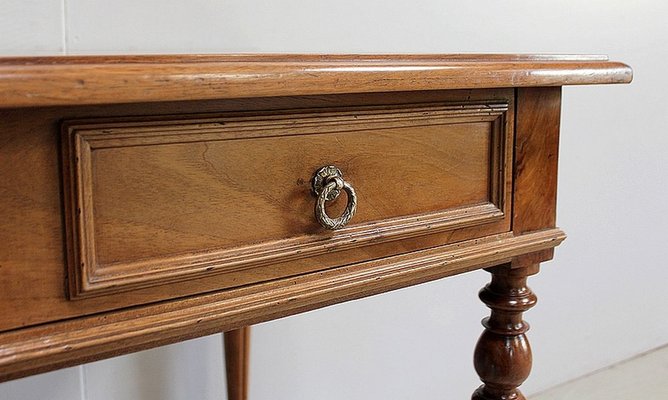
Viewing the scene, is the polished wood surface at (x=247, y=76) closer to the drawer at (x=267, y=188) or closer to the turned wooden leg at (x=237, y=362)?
the drawer at (x=267, y=188)

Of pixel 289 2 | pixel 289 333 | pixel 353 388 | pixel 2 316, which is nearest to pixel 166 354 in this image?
pixel 289 333

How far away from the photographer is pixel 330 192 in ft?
1.74

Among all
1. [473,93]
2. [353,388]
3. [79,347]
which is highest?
[473,93]

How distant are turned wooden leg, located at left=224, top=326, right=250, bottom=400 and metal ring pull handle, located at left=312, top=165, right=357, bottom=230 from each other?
422 mm

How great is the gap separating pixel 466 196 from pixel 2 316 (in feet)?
1.09

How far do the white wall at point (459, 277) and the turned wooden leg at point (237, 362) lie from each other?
3.5 inches

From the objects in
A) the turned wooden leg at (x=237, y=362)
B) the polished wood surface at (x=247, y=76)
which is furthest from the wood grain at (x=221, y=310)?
the turned wooden leg at (x=237, y=362)

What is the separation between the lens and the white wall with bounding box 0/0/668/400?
35.9 inches

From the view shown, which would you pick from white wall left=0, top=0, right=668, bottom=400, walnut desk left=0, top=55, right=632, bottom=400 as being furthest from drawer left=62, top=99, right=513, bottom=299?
white wall left=0, top=0, right=668, bottom=400

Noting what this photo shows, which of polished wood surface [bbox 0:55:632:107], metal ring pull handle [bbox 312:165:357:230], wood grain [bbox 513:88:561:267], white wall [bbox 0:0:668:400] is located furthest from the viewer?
white wall [bbox 0:0:668:400]

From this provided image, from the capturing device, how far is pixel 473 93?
597 millimetres

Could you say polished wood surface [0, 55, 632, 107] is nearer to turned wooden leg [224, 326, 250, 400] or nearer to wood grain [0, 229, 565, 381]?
wood grain [0, 229, 565, 381]

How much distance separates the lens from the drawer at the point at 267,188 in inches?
17.8

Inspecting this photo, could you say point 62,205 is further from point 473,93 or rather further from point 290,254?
point 473,93
